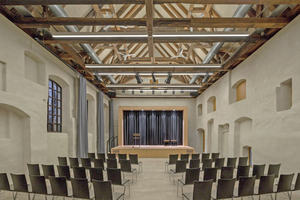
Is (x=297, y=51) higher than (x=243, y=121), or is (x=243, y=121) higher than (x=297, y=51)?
(x=297, y=51)

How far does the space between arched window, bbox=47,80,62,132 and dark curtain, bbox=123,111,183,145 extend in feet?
28.8

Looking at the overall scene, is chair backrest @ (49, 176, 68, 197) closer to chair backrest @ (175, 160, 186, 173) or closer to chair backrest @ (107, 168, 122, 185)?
chair backrest @ (107, 168, 122, 185)

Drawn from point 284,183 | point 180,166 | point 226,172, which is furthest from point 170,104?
point 284,183

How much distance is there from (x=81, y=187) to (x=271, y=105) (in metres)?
5.82

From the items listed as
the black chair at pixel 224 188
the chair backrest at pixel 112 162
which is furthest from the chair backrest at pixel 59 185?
the black chair at pixel 224 188

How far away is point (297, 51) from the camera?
551 cm

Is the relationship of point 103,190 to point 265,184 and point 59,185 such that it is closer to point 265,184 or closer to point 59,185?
point 59,185

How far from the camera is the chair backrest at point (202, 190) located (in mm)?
3889

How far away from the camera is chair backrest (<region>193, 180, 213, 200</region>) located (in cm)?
389

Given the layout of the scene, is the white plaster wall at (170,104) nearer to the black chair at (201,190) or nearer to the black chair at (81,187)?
the black chair at (81,187)

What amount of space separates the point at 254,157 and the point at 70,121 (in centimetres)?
728

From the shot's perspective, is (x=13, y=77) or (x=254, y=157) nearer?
(x=13, y=77)

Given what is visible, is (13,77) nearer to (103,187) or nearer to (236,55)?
(103,187)

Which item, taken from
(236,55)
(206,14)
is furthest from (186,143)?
(206,14)
